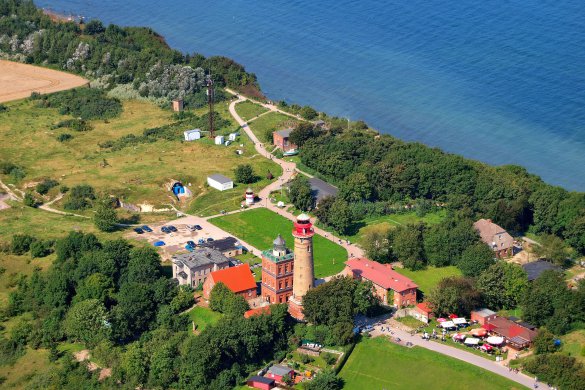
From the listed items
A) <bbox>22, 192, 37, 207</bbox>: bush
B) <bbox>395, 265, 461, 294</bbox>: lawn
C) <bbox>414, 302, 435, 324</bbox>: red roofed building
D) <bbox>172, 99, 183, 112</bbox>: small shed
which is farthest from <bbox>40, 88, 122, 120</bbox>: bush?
<bbox>414, 302, 435, 324</bbox>: red roofed building

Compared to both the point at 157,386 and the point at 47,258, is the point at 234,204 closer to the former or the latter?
the point at 47,258

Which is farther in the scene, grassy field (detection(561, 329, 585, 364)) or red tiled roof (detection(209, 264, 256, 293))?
red tiled roof (detection(209, 264, 256, 293))

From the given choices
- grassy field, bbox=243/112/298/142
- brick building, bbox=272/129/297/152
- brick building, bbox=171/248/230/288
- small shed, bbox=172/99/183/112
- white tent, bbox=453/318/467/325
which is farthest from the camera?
small shed, bbox=172/99/183/112

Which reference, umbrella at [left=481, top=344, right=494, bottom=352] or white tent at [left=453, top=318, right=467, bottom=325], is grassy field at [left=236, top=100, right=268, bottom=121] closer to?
white tent at [left=453, top=318, right=467, bottom=325]

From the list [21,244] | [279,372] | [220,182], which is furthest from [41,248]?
[279,372]

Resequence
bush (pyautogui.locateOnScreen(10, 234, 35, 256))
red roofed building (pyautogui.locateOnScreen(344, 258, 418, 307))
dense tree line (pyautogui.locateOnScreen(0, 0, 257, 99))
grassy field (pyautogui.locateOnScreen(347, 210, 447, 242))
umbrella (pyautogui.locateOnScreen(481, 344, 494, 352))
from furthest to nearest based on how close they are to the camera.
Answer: dense tree line (pyautogui.locateOnScreen(0, 0, 257, 99)), grassy field (pyautogui.locateOnScreen(347, 210, 447, 242)), bush (pyautogui.locateOnScreen(10, 234, 35, 256)), red roofed building (pyautogui.locateOnScreen(344, 258, 418, 307)), umbrella (pyautogui.locateOnScreen(481, 344, 494, 352))

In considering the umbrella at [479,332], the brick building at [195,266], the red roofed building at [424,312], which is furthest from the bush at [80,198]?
the umbrella at [479,332]

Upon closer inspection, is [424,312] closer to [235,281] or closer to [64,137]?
[235,281]
